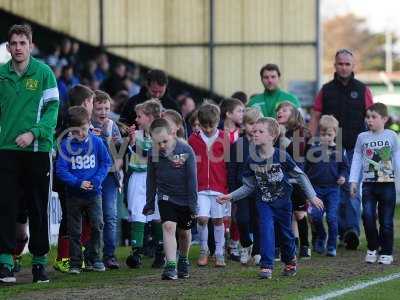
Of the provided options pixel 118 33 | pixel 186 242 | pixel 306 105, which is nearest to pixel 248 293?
pixel 186 242

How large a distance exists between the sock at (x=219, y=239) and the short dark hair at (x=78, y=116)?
2235 millimetres

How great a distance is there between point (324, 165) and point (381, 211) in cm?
176

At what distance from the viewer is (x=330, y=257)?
15.2 meters

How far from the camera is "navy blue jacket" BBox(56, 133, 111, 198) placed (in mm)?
13277

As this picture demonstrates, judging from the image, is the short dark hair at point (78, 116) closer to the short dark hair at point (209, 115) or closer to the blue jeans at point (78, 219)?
the blue jeans at point (78, 219)

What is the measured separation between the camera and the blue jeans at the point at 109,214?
1409 cm

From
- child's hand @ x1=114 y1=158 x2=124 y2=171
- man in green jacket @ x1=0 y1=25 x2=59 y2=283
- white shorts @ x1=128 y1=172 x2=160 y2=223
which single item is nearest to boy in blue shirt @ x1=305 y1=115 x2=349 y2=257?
white shorts @ x1=128 y1=172 x2=160 y2=223

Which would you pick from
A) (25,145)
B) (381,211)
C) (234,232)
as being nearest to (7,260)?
(25,145)

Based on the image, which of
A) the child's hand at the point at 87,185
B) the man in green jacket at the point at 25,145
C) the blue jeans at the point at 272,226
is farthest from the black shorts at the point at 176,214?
the man in green jacket at the point at 25,145

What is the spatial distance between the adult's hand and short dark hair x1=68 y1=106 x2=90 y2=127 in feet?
4.77

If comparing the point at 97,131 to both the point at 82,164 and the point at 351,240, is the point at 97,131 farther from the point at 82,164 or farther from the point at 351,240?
the point at 351,240

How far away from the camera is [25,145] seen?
38.5ft

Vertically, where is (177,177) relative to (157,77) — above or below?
below

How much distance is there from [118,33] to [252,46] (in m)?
3.55
